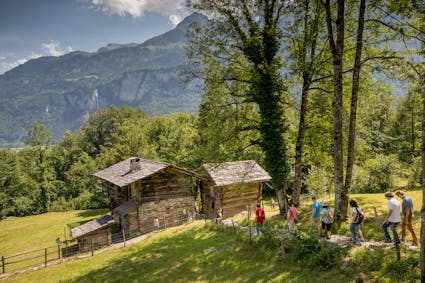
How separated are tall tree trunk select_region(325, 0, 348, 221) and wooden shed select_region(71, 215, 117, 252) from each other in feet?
72.0

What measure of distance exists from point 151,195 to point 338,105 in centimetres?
2217

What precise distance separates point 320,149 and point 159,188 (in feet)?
59.8

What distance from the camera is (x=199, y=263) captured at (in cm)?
1409

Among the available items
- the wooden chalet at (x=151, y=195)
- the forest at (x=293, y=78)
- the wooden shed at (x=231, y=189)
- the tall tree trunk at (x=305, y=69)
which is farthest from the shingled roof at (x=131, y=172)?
the tall tree trunk at (x=305, y=69)

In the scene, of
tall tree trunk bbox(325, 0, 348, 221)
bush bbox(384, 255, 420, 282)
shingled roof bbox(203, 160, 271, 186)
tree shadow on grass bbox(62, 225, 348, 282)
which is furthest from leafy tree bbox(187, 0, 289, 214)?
shingled roof bbox(203, 160, 271, 186)

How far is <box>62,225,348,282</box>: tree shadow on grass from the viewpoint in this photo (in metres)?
11.3

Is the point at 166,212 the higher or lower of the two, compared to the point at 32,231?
higher

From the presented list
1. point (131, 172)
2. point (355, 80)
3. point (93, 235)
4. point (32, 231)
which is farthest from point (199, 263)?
point (32, 231)

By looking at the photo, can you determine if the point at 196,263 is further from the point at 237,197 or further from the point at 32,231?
the point at 32,231

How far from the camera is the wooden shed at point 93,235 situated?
25.9 m

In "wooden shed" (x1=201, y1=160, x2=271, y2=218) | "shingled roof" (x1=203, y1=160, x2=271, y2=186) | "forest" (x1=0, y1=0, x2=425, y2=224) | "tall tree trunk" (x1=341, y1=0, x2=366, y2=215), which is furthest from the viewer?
"wooden shed" (x1=201, y1=160, x2=271, y2=218)

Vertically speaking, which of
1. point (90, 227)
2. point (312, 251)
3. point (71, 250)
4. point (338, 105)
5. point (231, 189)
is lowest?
point (71, 250)

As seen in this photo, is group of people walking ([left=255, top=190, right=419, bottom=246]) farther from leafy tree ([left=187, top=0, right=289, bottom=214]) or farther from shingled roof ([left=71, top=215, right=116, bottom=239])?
shingled roof ([left=71, top=215, right=116, bottom=239])

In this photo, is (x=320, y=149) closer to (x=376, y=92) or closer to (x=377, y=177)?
(x=376, y=92)
